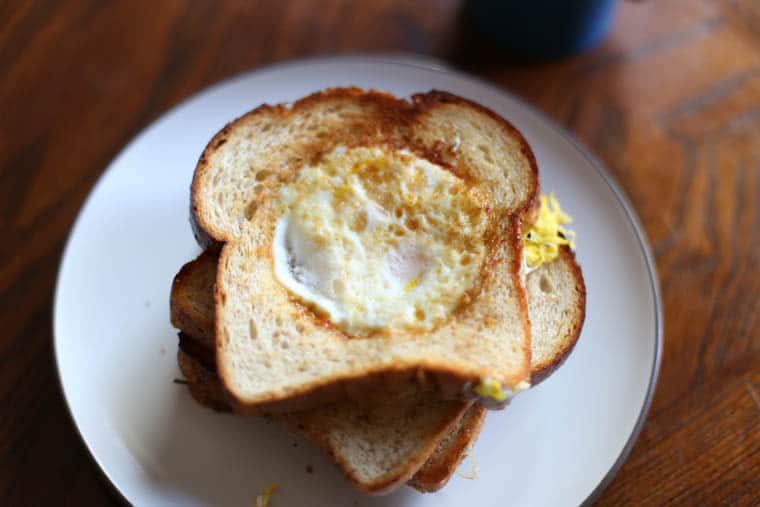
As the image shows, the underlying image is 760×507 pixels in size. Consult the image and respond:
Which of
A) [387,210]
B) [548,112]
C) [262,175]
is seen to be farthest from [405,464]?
[548,112]

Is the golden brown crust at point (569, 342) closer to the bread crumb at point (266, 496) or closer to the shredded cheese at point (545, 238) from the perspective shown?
the shredded cheese at point (545, 238)

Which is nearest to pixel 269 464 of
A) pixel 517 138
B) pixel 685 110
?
pixel 517 138

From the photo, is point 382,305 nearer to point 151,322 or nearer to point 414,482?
point 414,482

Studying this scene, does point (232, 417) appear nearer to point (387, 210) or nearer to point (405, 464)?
point (405, 464)

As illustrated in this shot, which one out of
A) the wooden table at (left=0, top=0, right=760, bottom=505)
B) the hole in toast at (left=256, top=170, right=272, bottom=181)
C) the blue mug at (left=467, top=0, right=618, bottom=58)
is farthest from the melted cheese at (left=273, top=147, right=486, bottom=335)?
the blue mug at (left=467, top=0, right=618, bottom=58)

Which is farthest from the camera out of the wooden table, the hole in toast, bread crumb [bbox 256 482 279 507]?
the hole in toast

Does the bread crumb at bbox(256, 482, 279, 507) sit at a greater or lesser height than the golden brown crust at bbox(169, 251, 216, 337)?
lesser

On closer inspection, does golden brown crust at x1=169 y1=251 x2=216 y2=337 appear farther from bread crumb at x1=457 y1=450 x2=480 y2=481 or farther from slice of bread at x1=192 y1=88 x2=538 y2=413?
bread crumb at x1=457 y1=450 x2=480 y2=481
